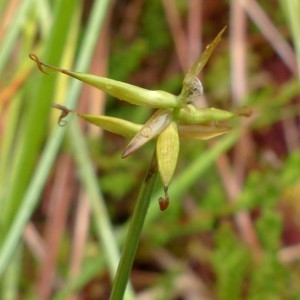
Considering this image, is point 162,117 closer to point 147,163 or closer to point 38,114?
point 38,114

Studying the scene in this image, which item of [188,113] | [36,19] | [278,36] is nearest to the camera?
[188,113]

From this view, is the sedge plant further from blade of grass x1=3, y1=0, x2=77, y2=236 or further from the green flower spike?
blade of grass x1=3, y1=0, x2=77, y2=236

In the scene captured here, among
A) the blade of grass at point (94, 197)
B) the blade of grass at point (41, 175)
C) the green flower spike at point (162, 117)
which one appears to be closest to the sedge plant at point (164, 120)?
the green flower spike at point (162, 117)

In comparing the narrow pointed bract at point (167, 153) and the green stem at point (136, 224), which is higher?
the narrow pointed bract at point (167, 153)

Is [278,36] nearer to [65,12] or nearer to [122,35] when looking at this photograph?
[122,35]

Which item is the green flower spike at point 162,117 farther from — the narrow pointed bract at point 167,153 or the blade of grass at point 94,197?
the blade of grass at point 94,197

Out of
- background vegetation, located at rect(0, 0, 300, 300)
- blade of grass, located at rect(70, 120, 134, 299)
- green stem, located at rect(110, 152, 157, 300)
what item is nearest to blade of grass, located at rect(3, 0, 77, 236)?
background vegetation, located at rect(0, 0, 300, 300)

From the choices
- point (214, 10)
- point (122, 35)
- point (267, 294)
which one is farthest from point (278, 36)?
point (267, 294)

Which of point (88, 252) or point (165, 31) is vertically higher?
point (165, 31)
